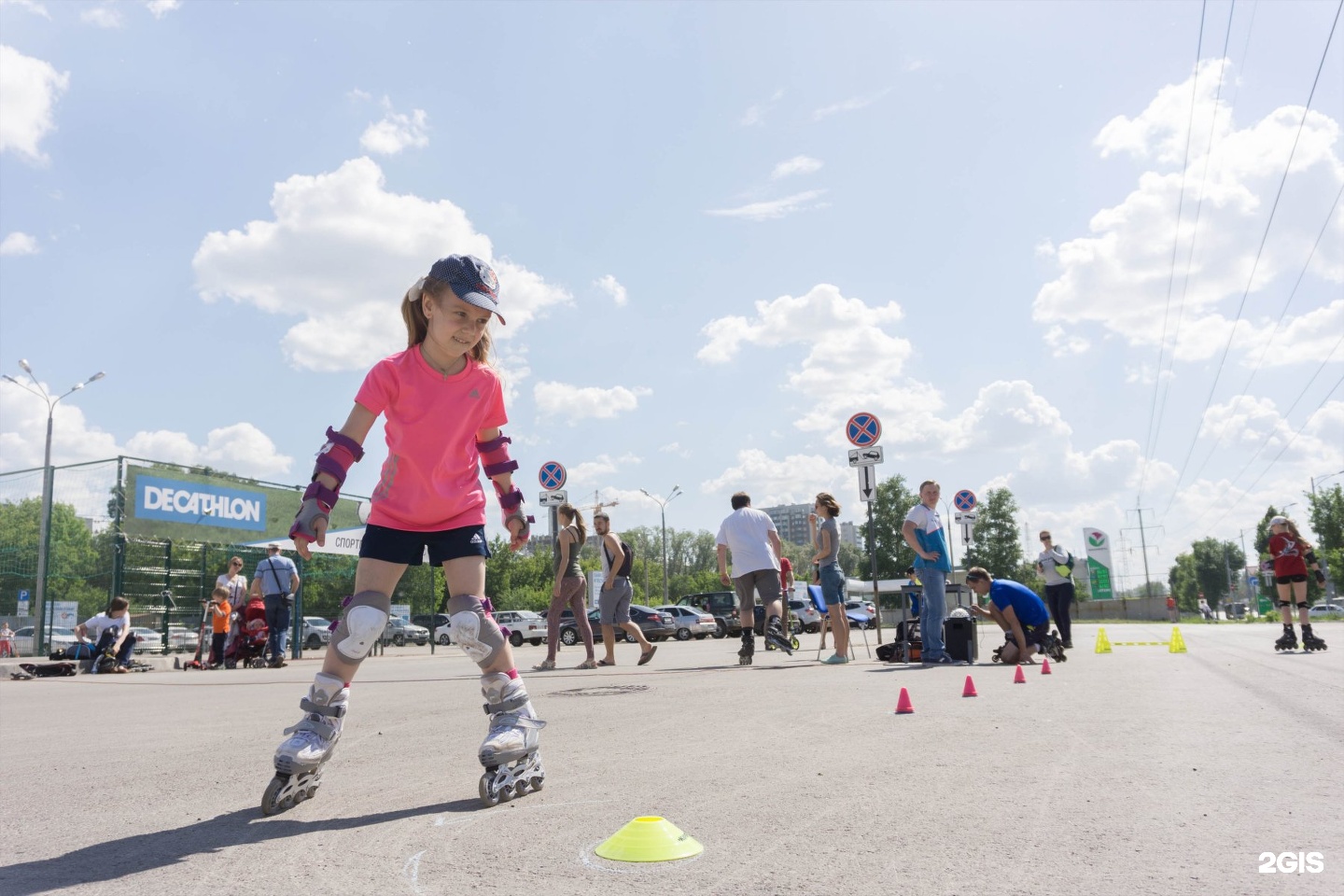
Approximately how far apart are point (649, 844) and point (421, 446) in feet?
5.97

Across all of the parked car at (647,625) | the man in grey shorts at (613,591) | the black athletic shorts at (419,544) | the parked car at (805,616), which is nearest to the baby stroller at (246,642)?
the man in grey shorts at (613,591)

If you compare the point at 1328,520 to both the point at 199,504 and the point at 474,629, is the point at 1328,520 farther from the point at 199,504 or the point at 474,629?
the point at 474,629

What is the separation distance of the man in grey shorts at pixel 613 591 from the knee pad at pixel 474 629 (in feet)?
25.9

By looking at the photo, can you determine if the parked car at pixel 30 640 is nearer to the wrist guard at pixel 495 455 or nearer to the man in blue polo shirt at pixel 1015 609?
the man in blue polo shirt at pixel 1015 609

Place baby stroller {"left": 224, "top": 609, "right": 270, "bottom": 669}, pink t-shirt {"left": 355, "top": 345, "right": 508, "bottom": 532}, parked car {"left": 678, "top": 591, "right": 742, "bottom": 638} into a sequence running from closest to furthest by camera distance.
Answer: pink t-shirt {"left": 355, "top": 345, "right": 508, "bottom": 532}, baby stroller {"left": 224, "top": 609, "right": 270, "bottom": 669}, parked car {"left": 678, "top": 591, "right": 742, "bottom": 638}

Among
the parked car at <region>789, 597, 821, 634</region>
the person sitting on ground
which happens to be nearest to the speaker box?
the person sitting on ground

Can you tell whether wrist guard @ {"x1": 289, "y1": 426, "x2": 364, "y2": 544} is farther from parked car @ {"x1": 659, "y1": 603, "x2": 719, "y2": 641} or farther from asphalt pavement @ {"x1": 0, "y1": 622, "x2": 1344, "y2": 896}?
parked car @ {"x1": 659, "y1": 603, "x2": 719, "y2": 641}

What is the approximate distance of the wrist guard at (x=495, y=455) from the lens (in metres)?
4.05

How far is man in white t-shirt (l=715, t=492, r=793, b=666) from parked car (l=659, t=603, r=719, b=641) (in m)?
23.4

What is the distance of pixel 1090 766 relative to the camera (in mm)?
3633

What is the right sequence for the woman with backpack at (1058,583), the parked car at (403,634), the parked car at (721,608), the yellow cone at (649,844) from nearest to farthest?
1. the yellow cone at (649,844)
2. the woman with backpack at (1058,583)
3. the parked car at (721,608)
4. the parked car at (403,634)

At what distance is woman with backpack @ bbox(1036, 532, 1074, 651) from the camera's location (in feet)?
44.3

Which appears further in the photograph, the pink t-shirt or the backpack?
the backpack

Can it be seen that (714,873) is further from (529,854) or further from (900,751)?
(900,751)
